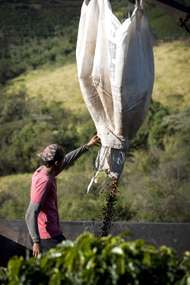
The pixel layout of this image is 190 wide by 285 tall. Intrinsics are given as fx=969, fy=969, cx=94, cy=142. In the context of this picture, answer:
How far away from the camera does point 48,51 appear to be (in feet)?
59.8

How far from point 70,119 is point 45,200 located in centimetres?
1027

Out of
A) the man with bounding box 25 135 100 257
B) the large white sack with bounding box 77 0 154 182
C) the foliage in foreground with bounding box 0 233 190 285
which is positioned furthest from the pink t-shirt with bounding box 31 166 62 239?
the foliage in foreground with bounding box 0 233 190 285

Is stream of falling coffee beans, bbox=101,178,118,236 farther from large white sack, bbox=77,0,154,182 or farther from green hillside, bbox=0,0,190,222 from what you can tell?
green hillside, bbox=0,0,190,222

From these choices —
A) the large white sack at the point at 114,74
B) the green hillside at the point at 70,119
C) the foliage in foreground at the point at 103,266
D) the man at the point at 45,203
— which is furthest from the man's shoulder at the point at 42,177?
the green hillside at the point at 70,119

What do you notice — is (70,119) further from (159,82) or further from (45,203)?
(45,203)

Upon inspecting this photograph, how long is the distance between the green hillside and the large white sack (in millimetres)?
6123

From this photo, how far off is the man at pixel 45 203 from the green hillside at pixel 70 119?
19.0ft

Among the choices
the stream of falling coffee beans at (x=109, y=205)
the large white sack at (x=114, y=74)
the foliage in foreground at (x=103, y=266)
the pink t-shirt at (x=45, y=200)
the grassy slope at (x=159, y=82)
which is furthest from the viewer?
the grassy slope at (x=159, y=82)

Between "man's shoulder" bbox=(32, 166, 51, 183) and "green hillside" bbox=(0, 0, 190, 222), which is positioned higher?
"man's shoulder" bbox=(32, 166, 51, 183)

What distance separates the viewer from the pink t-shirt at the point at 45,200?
5824mm

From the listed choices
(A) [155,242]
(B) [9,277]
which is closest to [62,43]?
(A) [155,242]

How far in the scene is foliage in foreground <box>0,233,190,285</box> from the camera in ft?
A: 11.8

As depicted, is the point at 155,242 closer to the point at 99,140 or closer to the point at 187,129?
the point at 99,140

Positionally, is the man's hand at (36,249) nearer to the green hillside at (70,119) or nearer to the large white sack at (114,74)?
the large white sack at (114,74)
